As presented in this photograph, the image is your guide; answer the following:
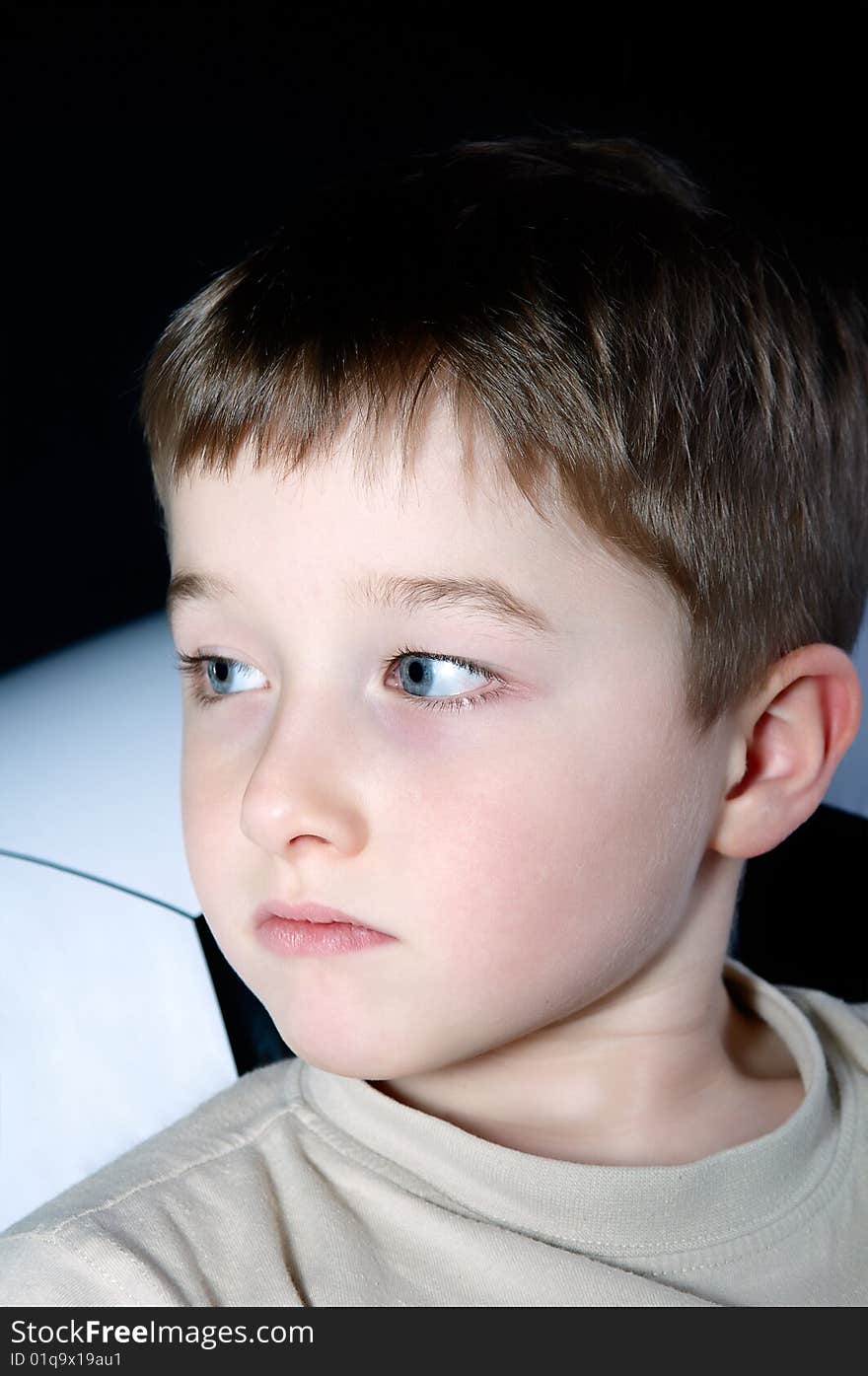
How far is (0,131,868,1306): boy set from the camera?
2.86ft

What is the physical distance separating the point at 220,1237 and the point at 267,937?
0.18 metres

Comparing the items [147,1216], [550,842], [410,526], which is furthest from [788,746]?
[147,1216]

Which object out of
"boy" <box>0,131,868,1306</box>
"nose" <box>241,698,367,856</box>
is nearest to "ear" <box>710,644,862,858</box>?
"boy" <box>0,131,868,1306</box>

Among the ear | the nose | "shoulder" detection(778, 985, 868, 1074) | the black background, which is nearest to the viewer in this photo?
the nose

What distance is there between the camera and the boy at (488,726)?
2.86 ft

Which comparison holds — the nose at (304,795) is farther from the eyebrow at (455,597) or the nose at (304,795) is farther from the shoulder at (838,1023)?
the shoulder at (838,1023)

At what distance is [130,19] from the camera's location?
52.3 inches

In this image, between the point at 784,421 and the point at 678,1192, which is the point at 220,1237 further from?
the point at 784,421

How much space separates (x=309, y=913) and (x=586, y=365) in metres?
0.37

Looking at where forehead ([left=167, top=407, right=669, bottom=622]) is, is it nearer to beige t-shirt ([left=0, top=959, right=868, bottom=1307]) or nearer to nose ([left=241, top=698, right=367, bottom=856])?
nose ([left=241, top=698, right=367, bottom=856])

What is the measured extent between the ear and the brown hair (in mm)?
24

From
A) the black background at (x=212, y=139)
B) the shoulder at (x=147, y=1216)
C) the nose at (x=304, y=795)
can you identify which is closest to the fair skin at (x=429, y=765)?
the nose at (x=304, y=795)

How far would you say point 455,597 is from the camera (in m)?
0.87
